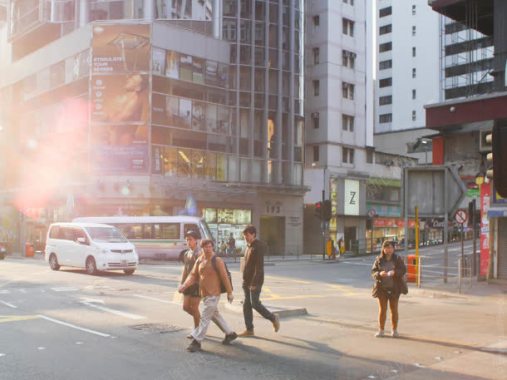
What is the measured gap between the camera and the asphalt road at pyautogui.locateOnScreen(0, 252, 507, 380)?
7.99m

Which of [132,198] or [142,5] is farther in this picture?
[142,5]

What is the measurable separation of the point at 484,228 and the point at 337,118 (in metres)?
31.5

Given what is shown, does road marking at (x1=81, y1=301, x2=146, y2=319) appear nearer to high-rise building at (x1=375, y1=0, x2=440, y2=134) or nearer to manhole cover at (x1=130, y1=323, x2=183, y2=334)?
manhole cover at (x1=130, y1=323, x2=183, y2=334)

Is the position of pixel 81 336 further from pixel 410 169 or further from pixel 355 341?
pixel 410 169

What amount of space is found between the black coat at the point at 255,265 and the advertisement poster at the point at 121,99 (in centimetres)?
3110

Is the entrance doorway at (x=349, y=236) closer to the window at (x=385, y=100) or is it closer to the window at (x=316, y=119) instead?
the window at (x=316, y=119)

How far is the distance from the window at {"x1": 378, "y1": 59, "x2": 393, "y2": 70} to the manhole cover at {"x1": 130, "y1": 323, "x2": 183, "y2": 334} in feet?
266

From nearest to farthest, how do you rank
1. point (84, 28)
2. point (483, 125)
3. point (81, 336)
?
point (81, 336) < point (483, 125) < point (84, 28)

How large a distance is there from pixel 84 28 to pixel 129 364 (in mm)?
39526

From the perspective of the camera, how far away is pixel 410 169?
1119 cm

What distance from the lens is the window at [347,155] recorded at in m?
54.3

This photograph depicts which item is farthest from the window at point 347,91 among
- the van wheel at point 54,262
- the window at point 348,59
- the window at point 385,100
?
the van wheel at point 54,262

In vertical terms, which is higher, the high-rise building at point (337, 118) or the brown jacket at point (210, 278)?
the high-rise building at point (337, 118)

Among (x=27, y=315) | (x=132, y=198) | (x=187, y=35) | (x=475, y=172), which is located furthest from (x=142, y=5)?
(x=27, y=315)
